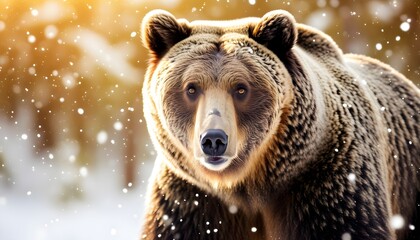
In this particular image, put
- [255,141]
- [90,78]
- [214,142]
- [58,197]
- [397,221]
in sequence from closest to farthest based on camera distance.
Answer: [214,142] → [255,141] → [397,221] → [58,197] → [90,78]

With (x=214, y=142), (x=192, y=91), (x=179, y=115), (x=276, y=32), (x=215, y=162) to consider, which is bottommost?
(x=215, y=162)

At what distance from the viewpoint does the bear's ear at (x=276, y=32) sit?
5.02 meters

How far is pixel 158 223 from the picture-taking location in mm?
5363

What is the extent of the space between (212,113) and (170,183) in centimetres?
90

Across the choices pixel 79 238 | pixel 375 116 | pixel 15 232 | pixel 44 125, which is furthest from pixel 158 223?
pixel 44 125

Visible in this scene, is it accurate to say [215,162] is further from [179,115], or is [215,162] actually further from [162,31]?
[162,31]

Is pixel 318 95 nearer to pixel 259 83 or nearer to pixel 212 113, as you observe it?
pixel 259 83

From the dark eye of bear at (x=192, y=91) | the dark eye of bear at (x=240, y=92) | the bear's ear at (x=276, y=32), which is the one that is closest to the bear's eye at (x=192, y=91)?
the dark eye of bear at (x=192, y=91)

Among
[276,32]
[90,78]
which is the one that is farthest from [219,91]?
[90,78]

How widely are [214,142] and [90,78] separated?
12.0 m

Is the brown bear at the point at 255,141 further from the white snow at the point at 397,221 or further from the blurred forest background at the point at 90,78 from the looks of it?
the blurred forest background at the point at 90,78

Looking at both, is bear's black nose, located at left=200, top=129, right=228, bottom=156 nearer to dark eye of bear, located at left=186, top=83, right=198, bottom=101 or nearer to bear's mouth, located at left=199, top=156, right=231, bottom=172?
bear's mouth, located at left=199, top=156, right=231, bottom=172

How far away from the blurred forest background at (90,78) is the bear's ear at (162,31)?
362 inches

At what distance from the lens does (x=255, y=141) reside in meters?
4.90
